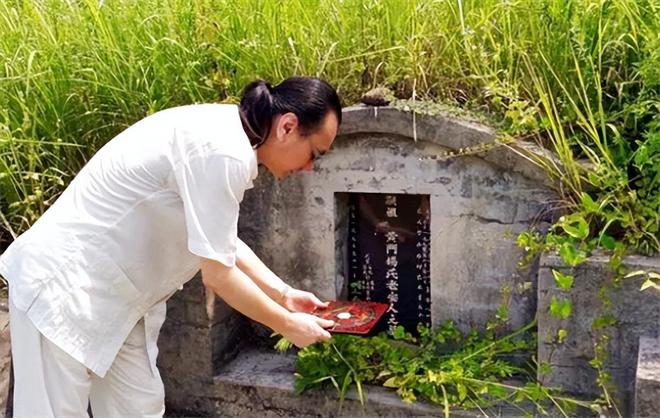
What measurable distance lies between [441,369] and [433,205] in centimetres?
69

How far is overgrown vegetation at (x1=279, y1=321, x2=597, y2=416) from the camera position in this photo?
3.10 meters

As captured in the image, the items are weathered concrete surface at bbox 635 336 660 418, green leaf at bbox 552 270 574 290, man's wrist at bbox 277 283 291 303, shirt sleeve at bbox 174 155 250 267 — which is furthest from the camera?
green leaf at bbox 552 270 574 290

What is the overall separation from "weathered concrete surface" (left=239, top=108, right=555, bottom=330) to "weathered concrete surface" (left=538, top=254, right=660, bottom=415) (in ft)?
0.80

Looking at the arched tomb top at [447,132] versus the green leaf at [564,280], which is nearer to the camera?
the green leaf at [564,280]

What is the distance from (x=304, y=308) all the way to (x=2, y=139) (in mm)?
1756

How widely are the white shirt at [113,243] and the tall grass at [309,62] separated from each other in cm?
127

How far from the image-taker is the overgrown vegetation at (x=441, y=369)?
310 cm

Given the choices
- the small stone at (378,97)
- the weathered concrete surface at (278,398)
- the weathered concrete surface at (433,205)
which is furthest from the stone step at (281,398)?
the small stone at (378,97)

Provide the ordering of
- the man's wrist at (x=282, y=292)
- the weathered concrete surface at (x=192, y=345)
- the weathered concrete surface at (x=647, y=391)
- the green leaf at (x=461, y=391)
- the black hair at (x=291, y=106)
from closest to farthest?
1. the black hair at (x=291, y=106)
2. the weathered concrete surface at (x=647, y=391)
3. the man's wrist at (x=282, y=292)
4. the green leaf at (x=461, y=391)
5. the weathered concrete surface at (x=192, y=345)

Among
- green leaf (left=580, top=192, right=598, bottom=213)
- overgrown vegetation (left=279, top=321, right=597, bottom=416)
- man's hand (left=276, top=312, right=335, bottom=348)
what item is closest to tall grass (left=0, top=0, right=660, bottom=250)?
green leaf (left=580, top=192, right=598, bottom=213)

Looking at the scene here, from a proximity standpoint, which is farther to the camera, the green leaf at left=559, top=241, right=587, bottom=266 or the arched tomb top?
the arched tomb top

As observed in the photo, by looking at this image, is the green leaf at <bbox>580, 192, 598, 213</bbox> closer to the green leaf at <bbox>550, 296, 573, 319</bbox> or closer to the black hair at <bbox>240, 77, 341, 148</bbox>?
the green leaf at <bbox>550, 296, 573, 319</bbox>

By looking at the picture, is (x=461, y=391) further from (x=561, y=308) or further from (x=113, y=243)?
(x=113, y=243)

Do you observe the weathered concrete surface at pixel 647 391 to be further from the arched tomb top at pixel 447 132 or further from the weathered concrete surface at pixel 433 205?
the arched tomb top at pixel 447 132
